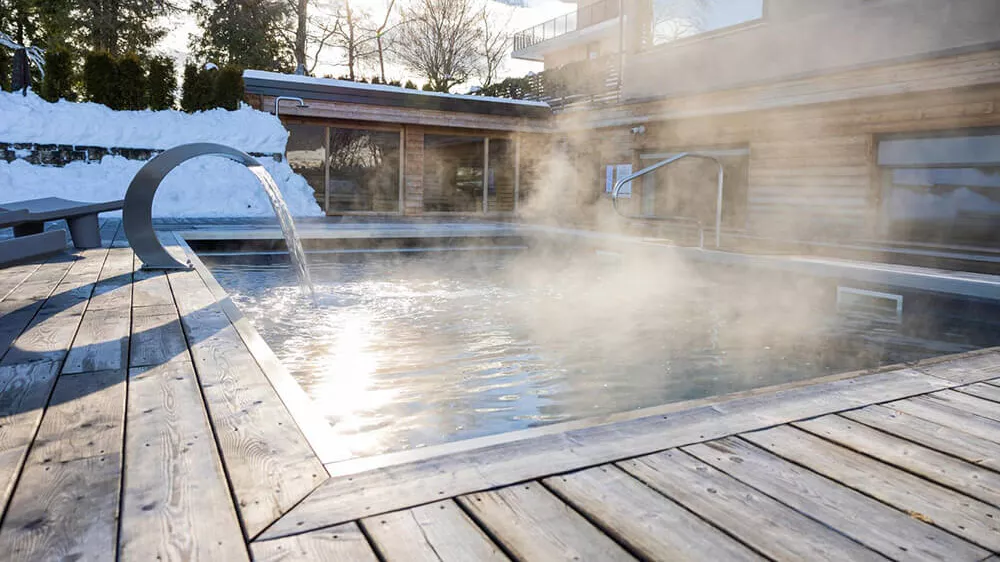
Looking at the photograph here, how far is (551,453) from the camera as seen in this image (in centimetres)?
157

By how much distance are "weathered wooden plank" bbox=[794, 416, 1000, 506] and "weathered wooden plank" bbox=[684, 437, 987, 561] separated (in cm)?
25

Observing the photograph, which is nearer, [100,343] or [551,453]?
[551,453]

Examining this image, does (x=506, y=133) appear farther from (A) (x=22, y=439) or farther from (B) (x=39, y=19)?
(B) (x=39, y=19)

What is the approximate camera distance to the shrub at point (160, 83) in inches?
443

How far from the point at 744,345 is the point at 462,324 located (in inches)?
80.2

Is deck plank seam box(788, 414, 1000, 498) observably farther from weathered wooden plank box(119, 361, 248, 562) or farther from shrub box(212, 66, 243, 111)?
A: shrub box(212, 66, 243, 111)

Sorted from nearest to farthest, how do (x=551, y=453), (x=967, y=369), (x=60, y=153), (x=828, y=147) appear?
(x=551, y=453)
(x=967, y=369)
(x=828, y=147)
(x=60, y=153)

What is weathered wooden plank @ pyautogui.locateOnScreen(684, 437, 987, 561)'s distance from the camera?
1207mm

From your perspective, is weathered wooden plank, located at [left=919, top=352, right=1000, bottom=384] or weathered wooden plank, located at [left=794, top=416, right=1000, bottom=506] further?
weathered wooden plank, located at [left=919, top=352, right=1000, bottom=384]

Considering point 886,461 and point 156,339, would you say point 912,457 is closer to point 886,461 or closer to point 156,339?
point 886,461

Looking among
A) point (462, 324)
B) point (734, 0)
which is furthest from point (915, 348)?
point (734, 0)

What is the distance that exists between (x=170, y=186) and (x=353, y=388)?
833 centimetres

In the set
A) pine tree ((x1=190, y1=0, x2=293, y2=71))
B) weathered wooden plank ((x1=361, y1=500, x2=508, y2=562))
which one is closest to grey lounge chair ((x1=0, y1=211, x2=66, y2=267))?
weathered wooden plank ((x1=361, y1=500, x2=508, y2=562))

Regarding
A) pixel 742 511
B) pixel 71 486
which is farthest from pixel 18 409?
pixel 742 511
